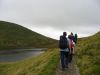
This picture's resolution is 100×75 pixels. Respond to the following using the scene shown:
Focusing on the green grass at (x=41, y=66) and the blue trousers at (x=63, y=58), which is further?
the green grass at (x=41, y=66)

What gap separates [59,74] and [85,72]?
219cm

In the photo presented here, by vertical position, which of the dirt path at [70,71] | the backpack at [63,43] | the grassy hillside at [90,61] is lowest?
the dirt path at [70,71]

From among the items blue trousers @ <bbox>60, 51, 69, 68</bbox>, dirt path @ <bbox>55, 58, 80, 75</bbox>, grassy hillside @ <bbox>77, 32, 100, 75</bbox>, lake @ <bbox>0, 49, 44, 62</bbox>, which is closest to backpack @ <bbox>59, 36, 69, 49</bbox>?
blue trousers @ <bbox>60, 51, 69, 68</bbox>

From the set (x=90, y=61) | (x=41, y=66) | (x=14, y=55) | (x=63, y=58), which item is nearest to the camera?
(x=63, y=58)

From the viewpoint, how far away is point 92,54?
30.2m

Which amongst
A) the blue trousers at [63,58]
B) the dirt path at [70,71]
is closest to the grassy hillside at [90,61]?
the dirt path at [70,71]

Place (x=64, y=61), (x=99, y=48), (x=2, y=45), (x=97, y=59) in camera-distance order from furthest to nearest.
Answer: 1. (x=2, y=45)
2. (x=99, y=48)
3. (x=97, y=59)
4. (x=64, y=61)

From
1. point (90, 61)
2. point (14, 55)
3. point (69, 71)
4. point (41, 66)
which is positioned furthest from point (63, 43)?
point (14, 55)

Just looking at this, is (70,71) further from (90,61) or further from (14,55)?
(14,55)

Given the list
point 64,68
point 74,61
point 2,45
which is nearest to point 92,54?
point 74,61

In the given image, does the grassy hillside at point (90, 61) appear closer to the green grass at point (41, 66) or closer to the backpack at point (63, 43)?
the backpack at point (63, 43)

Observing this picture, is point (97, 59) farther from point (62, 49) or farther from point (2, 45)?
point (2, 45)

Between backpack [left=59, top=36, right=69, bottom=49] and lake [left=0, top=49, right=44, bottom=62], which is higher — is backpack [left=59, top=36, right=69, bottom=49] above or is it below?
above

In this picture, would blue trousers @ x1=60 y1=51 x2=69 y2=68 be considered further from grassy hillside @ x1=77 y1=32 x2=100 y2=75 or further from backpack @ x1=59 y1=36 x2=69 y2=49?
grassy hillside @ x1=77 y1=32 x2=100 y2=75
